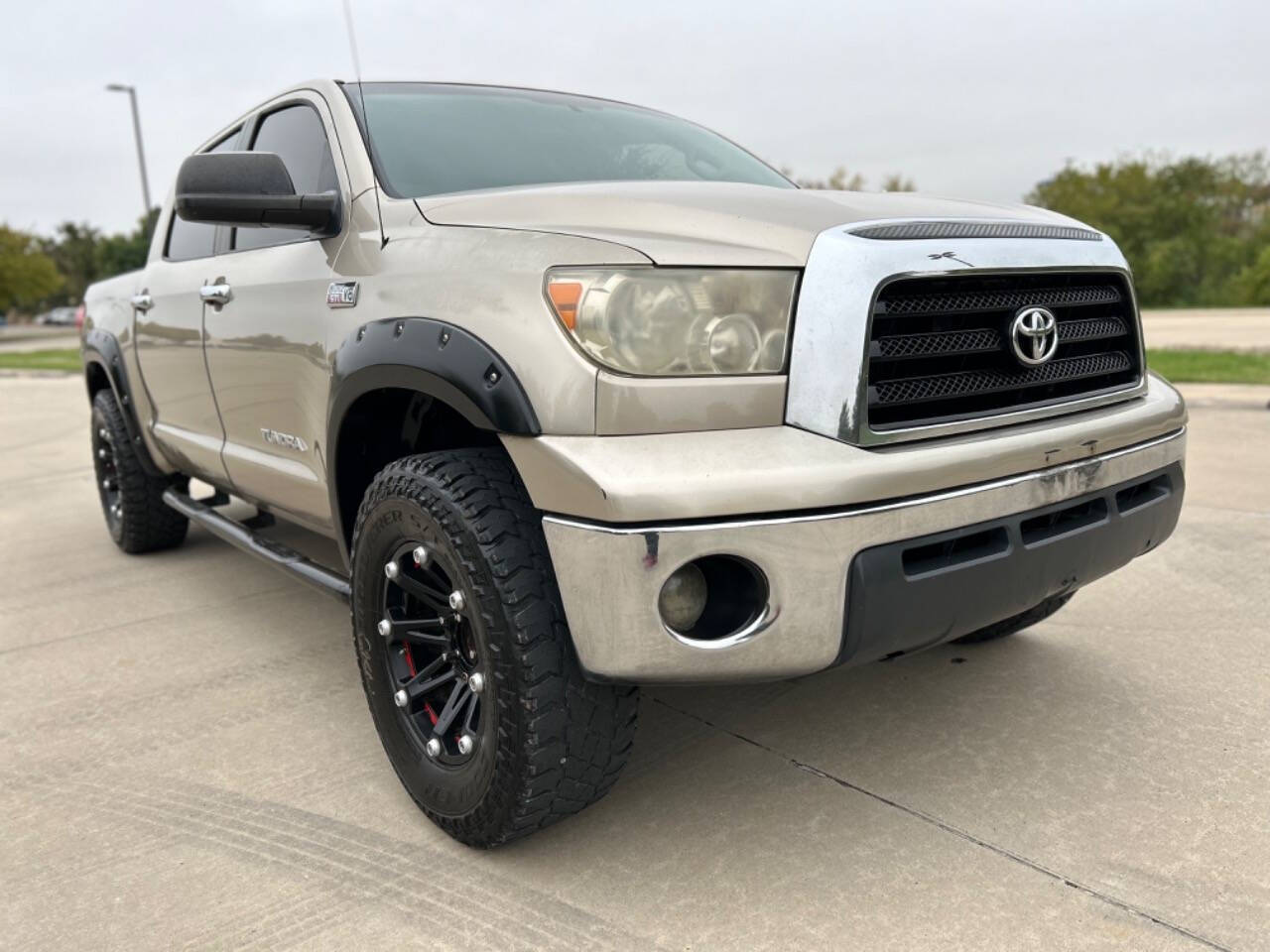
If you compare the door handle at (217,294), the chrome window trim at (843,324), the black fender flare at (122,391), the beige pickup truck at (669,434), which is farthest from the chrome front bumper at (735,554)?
the black fender flare at (122,391)

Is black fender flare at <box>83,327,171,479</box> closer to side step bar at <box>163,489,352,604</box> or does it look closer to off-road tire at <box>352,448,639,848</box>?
side step bar at <box>163,489,352,604</box>

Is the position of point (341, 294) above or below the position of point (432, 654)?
above

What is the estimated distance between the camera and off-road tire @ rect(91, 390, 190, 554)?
15.3ft

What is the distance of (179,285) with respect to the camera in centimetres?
376

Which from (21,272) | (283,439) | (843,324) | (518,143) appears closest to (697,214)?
(843,324)

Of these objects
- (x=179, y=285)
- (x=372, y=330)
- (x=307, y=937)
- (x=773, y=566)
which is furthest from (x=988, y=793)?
(x=179, y=285)

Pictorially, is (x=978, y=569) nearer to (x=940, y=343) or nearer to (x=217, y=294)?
(x=940, y=343)

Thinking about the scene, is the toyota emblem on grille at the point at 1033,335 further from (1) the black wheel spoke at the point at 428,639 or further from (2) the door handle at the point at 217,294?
(2) the door handle at the point at 217,294

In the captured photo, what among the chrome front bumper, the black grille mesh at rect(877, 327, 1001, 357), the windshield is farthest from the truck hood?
the chrome front bumper

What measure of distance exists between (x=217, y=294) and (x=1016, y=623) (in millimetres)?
2722

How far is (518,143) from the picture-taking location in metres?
2.95

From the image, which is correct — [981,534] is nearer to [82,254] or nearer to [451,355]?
[451,355]

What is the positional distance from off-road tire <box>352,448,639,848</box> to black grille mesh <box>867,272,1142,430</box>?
0.73m

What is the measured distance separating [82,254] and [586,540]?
74.1 metres
